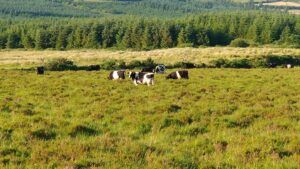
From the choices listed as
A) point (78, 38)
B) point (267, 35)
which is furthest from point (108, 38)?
point (267, 35)

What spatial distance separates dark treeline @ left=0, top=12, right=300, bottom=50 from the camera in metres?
135

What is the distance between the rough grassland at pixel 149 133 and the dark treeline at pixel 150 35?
110 meters

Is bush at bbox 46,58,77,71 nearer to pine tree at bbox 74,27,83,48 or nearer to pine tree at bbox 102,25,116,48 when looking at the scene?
pine tree at bbox 102,25,116,48

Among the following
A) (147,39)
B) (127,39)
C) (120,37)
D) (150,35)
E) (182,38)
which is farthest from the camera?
(120,37)

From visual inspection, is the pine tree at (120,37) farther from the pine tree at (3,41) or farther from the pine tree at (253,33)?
the pine tree at (253,33)

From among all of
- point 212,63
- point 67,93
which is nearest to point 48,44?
point 212,63

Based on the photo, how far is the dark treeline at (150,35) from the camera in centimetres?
13525

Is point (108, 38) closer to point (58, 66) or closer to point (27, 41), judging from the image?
point (27, 41)

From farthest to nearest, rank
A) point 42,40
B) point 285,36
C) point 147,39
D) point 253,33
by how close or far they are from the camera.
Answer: point 42,40 → point 253,33 → point 285,36 → point 147,39

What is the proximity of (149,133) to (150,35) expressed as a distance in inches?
4955

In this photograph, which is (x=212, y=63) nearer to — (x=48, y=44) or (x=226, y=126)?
(x=226, y=126)

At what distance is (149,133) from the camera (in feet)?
38.4

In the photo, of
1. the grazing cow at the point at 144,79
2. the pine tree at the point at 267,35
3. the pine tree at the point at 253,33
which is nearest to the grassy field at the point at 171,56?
the grazing cow at the point at 144,79

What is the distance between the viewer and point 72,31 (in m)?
146
